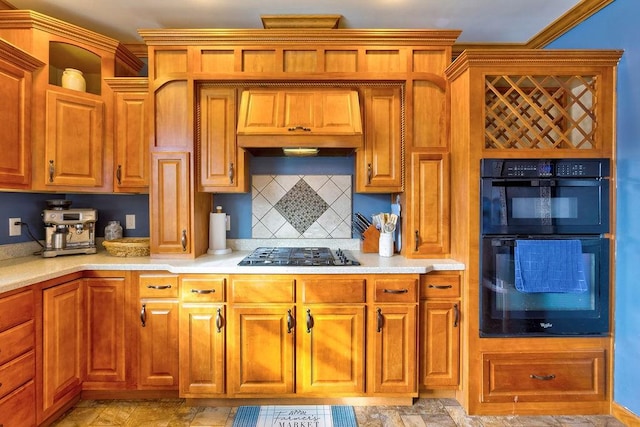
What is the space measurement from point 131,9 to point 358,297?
2.57 metres

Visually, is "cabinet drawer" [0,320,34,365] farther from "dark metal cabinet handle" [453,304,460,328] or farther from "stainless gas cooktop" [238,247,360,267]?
"dark metal cabinet handle" [453,304,460,328]

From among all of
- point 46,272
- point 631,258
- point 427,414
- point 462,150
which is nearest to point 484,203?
point 462,150

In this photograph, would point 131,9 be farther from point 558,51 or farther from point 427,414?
point 427,414

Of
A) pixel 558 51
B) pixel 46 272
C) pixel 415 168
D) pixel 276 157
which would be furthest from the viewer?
pixel 276 157

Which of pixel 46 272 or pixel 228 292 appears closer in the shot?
pixel 46 272

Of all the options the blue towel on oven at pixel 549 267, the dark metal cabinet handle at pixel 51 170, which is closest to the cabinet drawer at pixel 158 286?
the dark metal cabinet handle at pixel 51 170

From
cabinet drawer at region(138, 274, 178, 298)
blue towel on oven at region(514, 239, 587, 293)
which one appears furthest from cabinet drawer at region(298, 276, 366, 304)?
blue towel on oven at region(514, 239, 587, 293)

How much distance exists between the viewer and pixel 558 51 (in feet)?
7.27

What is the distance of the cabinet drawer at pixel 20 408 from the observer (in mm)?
1788

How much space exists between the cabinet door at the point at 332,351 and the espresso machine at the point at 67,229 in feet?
5.86

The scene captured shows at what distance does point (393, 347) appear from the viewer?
90.6 inches

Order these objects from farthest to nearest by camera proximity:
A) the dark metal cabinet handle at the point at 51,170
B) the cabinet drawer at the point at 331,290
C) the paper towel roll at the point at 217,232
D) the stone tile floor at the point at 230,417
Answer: the paper towel roll at the point at 217,232 < the dark metal cabinet handle at the point at 51,170 < the cabinet drawer at the point at 331,290 < the stone tile floor at the point at 230,417

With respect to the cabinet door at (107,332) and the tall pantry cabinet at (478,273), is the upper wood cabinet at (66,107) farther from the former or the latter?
the tall pantry cabinet at (478,273)

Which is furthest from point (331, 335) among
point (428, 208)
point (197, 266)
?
point (428, 208)
